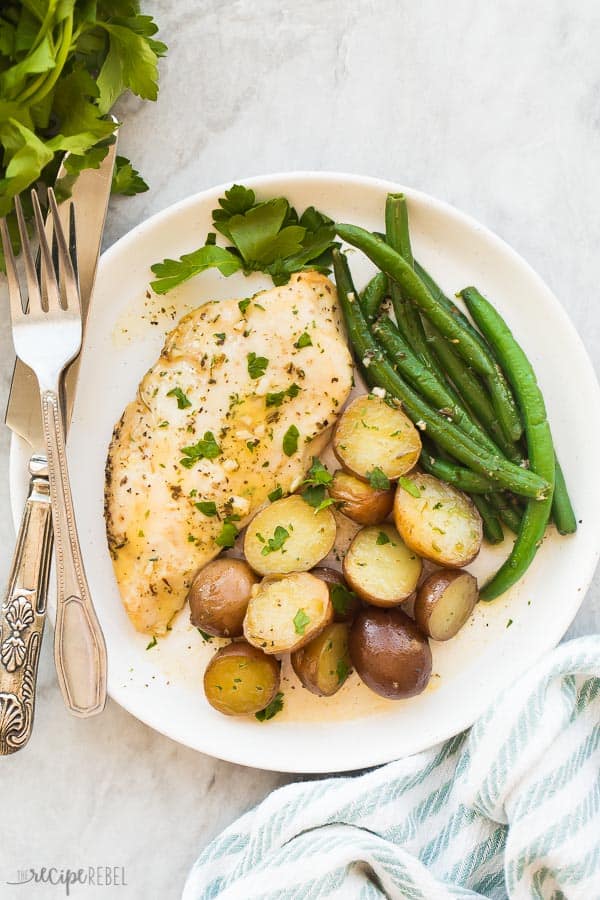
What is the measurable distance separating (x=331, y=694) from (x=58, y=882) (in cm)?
114

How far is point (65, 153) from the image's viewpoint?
2.35 metres

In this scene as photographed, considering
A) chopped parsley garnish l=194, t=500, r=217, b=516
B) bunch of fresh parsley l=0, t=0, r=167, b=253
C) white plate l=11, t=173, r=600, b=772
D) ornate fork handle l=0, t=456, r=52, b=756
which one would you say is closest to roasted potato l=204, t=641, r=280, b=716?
white plate l=11, t=173, r=600, b=772

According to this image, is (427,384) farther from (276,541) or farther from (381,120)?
(381,120)

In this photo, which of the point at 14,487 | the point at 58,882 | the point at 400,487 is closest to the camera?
the point at 400,487

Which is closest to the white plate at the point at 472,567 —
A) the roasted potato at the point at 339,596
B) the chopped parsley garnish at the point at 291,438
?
the roasted potato at the point at 339,596

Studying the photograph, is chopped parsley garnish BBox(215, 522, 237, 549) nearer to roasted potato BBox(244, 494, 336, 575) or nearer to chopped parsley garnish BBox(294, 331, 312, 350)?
roasted potato BBox(244, 494, 336, 575)

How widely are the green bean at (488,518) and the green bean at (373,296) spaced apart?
2.06ft

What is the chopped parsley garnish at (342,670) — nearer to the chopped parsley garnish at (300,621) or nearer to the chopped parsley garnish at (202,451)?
the chopped parsley garnish at (300,621)

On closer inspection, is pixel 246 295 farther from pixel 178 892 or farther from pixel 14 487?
pixel 178 892

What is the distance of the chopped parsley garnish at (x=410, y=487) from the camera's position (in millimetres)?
2271

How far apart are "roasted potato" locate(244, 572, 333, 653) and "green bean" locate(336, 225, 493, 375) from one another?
2.60ft

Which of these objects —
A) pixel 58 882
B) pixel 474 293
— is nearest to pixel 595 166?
pixel 474 293

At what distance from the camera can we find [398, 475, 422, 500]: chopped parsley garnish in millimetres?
2271

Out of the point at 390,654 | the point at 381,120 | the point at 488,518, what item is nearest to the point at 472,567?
the point at 488,518
